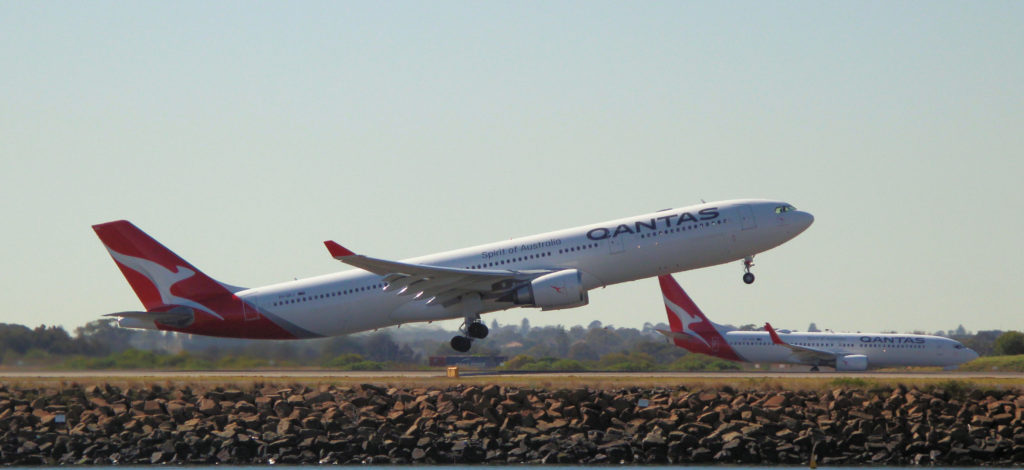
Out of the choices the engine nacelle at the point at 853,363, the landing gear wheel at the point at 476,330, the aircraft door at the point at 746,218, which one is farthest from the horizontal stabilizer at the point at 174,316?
the engine nacelle at the point at 853,363

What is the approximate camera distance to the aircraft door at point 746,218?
158ft

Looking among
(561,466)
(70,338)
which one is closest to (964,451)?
(561,466)

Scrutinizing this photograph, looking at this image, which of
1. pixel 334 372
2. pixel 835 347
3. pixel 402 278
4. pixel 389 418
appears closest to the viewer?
pixel 389 418

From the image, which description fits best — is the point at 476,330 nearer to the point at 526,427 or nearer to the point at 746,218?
the point at 746,218

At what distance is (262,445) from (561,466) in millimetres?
8748

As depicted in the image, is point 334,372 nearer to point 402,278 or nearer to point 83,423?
point 402,278

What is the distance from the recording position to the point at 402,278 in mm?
47281

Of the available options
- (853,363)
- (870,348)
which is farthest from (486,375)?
(870,348)

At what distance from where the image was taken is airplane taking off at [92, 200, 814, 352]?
156 ft

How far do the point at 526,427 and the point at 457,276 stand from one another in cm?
1056

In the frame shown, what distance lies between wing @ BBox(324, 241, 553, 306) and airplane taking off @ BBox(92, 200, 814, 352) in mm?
46

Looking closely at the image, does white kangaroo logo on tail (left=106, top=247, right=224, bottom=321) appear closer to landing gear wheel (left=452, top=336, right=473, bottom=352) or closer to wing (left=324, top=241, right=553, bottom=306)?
wing (left=324, top=241, right=553, bottom=306)

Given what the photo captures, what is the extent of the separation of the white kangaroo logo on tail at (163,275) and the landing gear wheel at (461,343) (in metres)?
10.4

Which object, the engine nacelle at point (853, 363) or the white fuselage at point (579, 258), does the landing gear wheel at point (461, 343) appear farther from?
the engine nacelle at point (853, 363)
